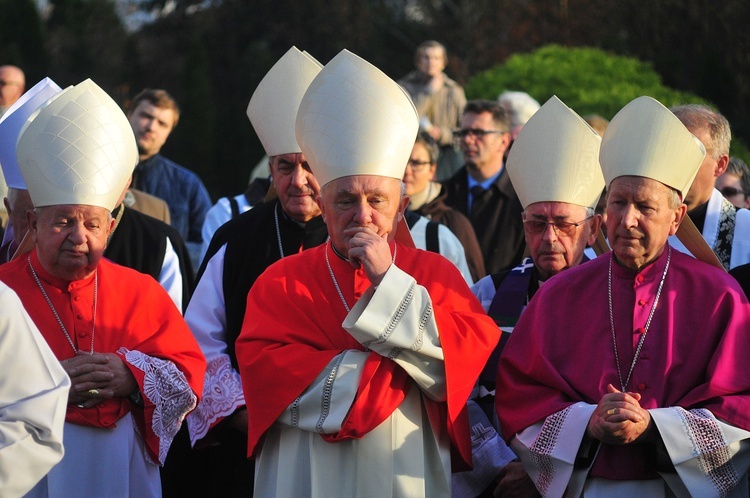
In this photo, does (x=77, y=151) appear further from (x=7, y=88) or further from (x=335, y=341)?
(x=7, y=88)

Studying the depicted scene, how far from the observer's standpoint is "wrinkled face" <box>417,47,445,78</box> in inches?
472

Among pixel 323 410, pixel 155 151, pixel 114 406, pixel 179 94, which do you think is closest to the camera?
pixel 323 410

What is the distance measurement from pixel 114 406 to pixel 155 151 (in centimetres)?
436

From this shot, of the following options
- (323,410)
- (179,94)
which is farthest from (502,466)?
(179,94)

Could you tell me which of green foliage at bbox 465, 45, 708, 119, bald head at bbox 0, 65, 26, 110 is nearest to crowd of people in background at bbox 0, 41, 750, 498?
bald head at bbox 0, 65, 26, 110

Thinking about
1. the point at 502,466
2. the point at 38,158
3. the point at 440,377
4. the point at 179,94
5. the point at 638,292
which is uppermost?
the point at 179,94

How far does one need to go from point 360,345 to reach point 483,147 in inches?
161

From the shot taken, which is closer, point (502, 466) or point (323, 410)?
point (323, 410)

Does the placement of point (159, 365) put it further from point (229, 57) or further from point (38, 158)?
point (229, 57)

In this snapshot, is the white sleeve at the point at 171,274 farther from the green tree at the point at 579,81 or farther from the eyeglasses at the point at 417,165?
the green tree at the point at 579,81

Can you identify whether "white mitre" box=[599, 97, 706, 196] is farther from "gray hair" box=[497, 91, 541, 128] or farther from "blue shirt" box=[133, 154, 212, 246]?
"gray hair" box=[497, 91, 541, 128]

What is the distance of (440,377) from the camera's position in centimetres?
466

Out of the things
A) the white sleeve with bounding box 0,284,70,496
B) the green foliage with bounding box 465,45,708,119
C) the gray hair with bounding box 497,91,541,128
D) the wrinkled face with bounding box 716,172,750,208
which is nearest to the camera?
the white sleeve with bounding box 0,284,70,496

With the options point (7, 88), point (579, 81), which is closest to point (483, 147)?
point (7, 88)
